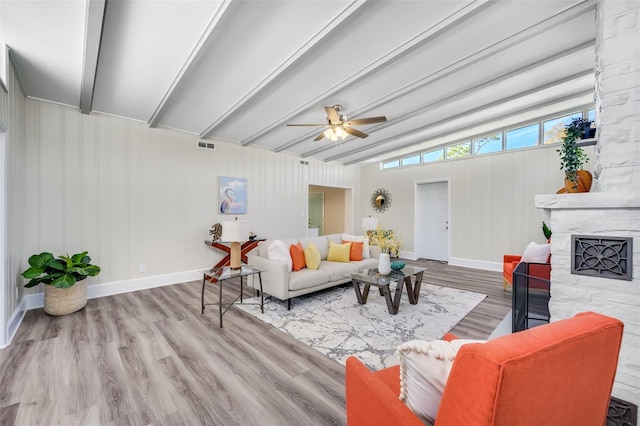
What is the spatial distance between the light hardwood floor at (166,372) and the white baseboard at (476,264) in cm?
263

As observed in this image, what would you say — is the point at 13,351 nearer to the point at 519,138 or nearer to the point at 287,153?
the point at 287,153

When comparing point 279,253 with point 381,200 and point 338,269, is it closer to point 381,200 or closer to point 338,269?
point 338,269

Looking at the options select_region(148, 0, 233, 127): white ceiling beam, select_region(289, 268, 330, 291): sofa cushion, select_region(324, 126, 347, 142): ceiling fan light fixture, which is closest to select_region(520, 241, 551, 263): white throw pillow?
select_region(289, 268, 330, 291): sofa cushion

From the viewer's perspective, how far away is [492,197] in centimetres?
546

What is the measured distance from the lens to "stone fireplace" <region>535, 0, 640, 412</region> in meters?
Answer: 1.54

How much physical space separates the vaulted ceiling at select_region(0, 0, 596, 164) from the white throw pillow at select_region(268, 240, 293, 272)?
1962mm

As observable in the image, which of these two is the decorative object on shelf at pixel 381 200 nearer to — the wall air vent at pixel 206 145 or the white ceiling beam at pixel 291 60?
the wall air vent at pixel 206 145

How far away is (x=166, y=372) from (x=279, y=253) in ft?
5.68

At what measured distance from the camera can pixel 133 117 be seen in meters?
4.00

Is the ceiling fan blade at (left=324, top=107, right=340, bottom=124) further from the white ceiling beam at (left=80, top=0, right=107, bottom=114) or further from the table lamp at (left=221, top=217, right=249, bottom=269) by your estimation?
the white ceiling beam at (left=80, top=0, right=107, bottom=114)

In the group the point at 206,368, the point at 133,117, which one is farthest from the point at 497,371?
the point at 133,117

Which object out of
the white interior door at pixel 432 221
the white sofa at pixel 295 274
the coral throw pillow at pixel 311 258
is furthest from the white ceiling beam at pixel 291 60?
the white interior door at pixel 432 221

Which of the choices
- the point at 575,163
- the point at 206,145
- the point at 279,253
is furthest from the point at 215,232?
the point at 575,163

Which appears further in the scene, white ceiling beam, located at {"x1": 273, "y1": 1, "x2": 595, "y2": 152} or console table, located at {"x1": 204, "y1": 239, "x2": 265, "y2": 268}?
console table, located at {"x1": 204, "y1": 239, "x2": 265, "y2": 268}
